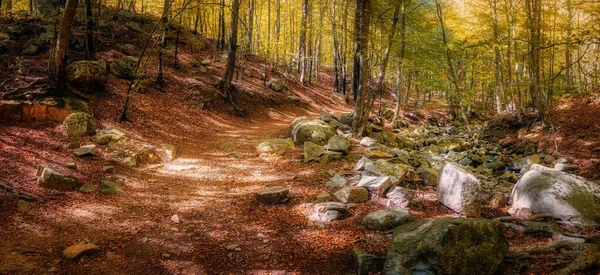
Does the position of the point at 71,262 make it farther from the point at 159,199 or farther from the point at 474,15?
the point at 474,15

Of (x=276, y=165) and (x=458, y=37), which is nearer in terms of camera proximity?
(x=276, y=165)

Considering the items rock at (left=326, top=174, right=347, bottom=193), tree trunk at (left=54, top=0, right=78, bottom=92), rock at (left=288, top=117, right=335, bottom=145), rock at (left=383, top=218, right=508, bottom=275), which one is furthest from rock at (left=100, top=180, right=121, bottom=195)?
rock at (left=288, top=117, right=335, bottom=145)

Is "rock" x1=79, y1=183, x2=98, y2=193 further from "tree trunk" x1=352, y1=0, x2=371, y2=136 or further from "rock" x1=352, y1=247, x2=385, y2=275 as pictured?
"tree trunk" x1=352, y1=0, x2=371, y2=136

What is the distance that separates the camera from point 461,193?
5.84m

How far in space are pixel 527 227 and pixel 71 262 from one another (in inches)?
254

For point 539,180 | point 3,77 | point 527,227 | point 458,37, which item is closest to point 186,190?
point 527,227

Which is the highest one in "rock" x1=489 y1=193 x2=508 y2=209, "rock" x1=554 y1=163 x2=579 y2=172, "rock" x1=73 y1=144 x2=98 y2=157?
"rock" x1=73 y1=144 x2=98 y2=157

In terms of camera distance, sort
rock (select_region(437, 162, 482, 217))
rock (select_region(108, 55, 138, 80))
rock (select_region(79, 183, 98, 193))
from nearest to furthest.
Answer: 1. rock (select_region(437, 162, 482, 217))
2. rock (select_region(79, 183, 98, 193))
3. rock (select_region(108, 55, 138, 80))

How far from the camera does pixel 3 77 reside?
35.7 feet

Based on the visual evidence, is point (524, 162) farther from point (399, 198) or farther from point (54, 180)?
point (54, 180)

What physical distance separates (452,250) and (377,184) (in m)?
2.78

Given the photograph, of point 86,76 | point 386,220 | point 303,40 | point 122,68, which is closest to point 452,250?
point 386,220

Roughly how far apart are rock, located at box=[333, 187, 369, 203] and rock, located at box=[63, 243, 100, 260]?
13.3 ft

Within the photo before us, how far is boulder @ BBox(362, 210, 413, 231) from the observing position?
5184 mm
